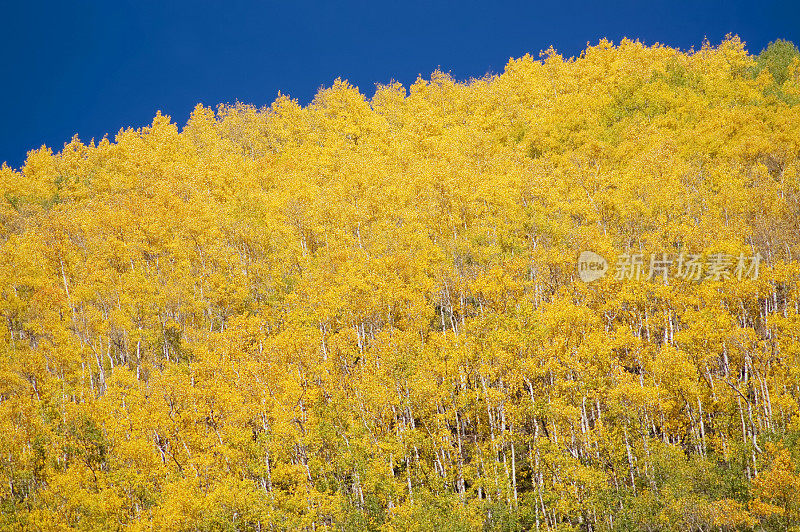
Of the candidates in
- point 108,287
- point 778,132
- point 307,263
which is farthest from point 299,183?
point 778,132

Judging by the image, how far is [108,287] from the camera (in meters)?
61.8

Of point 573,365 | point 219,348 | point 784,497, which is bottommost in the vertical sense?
point 784,497

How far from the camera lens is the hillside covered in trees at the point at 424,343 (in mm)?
40969

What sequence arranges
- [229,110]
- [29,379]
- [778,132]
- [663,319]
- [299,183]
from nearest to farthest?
[663,319], [29,379], [778,132], [299,183], [229,110]

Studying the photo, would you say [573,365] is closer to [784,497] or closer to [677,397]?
[677,397]

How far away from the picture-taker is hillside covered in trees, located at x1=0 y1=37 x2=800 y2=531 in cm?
4097

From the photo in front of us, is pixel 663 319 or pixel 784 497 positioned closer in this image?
pixel 784 497

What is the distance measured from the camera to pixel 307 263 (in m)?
61.0

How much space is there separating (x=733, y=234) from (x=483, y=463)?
26.7 metres

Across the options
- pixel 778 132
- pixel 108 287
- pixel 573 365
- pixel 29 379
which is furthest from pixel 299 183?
pixel 778 132

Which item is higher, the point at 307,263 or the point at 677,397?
the point at 307,263

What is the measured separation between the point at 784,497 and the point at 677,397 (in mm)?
10072

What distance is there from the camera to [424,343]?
50.6 m

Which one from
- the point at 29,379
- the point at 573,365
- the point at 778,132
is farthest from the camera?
the point at 778,132
